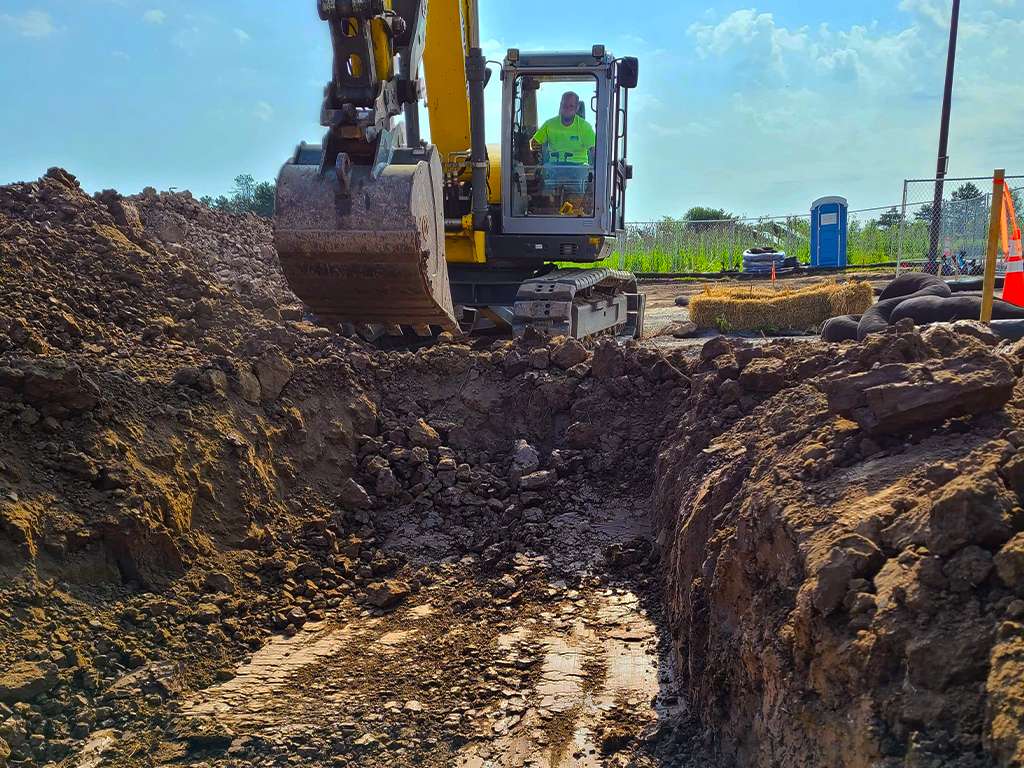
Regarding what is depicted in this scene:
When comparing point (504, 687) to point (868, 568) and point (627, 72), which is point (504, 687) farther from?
point (627, 72)

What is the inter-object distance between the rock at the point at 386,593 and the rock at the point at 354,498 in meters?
0.94

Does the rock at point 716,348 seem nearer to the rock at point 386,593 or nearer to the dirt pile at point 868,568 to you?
the dirt pile at point 868,568

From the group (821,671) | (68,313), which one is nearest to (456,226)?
(68,313)

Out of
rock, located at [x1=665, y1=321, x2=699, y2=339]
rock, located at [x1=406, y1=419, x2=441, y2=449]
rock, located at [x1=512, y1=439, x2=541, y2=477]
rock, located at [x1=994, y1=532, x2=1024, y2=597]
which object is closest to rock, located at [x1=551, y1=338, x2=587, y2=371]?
rock, located at [x1=512, y1=439, x2=541, y2=477]

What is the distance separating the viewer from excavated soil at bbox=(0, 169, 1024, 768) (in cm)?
273

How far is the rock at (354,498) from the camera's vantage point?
5980 millimetres

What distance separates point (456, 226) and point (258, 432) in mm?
4253

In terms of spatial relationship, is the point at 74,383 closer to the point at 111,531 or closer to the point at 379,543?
the point at 111,531

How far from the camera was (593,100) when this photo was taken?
32.0ft

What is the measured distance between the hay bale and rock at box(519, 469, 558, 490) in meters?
9.19

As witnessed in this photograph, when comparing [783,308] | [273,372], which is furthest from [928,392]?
[783,308]

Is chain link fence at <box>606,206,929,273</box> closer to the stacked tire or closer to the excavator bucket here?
the stacked tire

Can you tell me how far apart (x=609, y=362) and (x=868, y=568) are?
14.0 feet

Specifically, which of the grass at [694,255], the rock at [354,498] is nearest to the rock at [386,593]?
the rock at [354,498]
